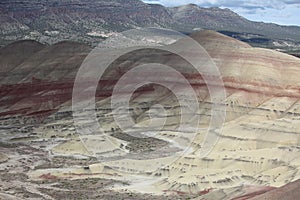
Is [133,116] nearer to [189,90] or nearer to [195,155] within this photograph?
[189,90]

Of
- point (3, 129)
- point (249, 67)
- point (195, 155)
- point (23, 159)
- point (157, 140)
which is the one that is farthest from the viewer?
point (249, 67)

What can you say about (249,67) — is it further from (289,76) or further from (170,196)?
(170,196)

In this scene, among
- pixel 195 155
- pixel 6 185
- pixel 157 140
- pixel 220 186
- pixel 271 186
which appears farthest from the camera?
pixel 157 140

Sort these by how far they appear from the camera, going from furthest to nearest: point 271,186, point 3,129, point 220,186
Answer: point 3,129 → point 220,186 → point 271,186

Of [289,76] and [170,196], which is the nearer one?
[170,196]

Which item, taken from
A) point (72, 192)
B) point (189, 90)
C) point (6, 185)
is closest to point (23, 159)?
point (6, 185)

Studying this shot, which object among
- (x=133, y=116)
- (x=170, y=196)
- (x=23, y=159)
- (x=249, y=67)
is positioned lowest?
(x=170, y=196)

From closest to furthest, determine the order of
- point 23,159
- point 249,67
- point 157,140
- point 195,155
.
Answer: point 195,155 < point 23,159 < point 157,140 < point 249,67

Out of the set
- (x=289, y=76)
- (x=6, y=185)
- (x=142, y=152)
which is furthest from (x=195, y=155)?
(x=289, y=76)

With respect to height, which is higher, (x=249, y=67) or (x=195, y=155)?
(x=249, y=67)
